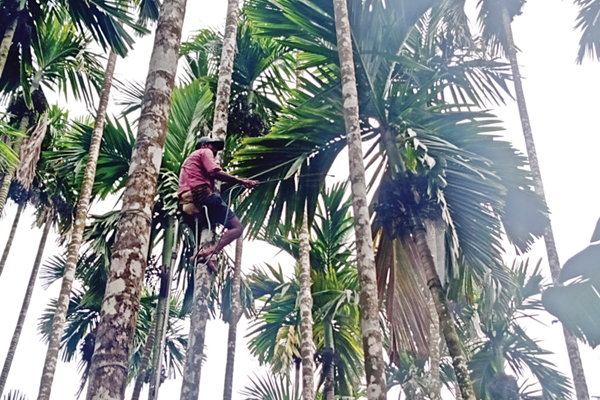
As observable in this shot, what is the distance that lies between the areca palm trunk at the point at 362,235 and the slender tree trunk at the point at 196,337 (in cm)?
139

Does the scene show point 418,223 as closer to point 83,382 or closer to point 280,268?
point 280,268

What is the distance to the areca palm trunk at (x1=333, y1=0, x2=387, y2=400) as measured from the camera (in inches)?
142

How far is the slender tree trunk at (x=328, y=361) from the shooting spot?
8.13 metres

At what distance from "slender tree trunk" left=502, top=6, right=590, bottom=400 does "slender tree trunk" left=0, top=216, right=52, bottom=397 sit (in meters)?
10.7

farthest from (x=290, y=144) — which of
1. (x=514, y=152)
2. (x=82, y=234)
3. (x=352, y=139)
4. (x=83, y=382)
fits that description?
(x=83, y=382)

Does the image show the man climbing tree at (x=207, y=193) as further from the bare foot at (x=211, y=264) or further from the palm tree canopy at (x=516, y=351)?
the palm tree canopy at (x=516, y=351)

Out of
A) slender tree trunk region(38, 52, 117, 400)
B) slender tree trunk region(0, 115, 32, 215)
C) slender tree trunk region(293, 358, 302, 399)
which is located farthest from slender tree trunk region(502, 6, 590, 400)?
slender tree trunk region(0, 115, 32, 215)

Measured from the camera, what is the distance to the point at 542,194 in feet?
→ 30.3

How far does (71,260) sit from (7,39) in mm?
3411

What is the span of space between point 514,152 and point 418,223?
4.59 ft

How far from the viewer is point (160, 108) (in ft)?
11.5

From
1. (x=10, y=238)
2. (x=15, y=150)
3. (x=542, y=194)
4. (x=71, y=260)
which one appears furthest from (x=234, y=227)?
(x=10, y=238)

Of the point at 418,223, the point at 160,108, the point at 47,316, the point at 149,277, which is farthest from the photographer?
the point at 47,316

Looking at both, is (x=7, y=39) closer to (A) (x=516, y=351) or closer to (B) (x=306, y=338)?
(B) (x=306, y=338)
